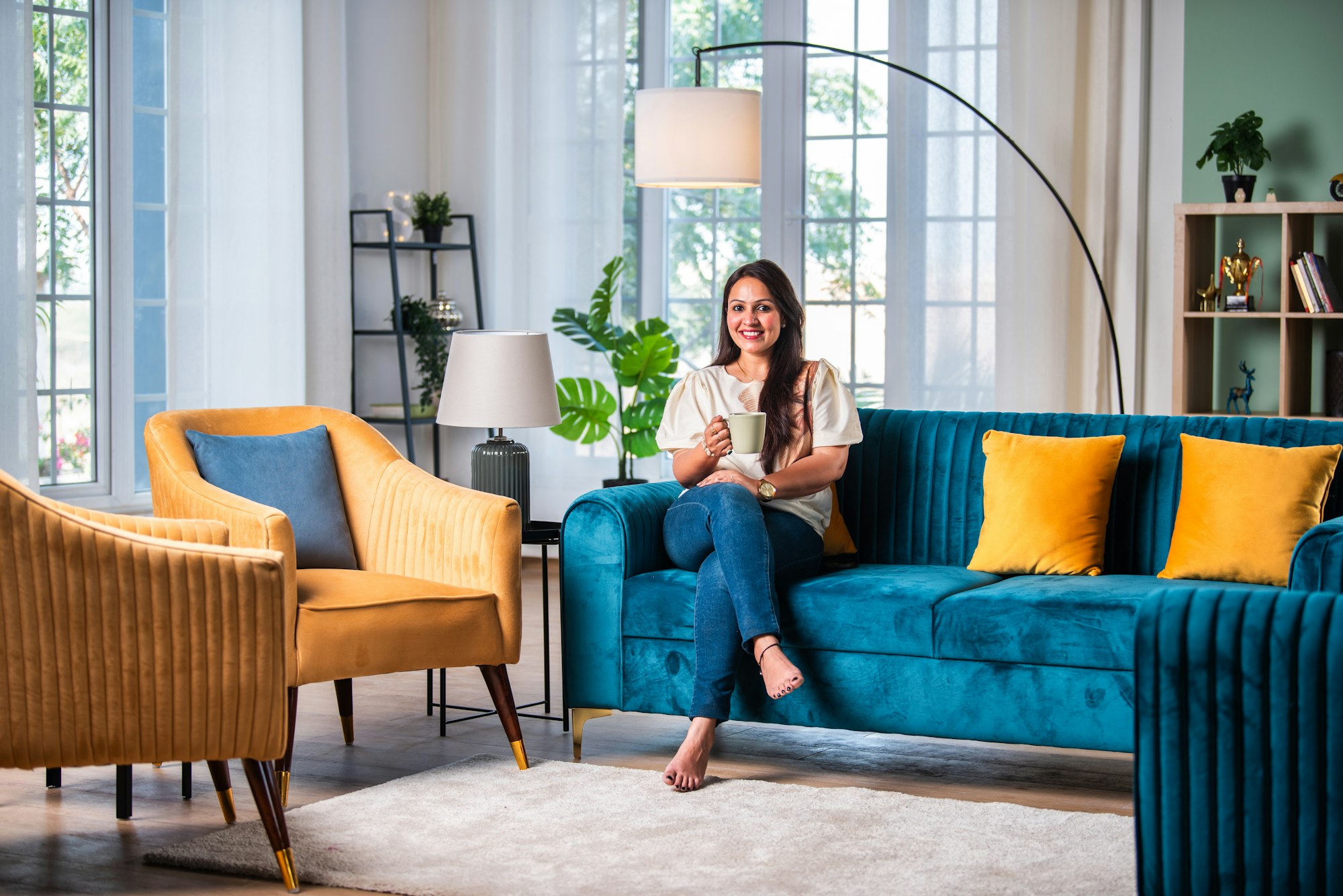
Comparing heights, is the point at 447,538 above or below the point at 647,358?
below

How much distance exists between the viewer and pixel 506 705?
3.41m

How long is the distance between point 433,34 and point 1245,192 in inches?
130

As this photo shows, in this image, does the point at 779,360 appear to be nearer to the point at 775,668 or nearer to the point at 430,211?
the point at 775,668

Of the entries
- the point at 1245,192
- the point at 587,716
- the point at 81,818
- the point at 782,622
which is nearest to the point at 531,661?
the point at 587,716

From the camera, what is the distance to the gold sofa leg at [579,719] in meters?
3.54

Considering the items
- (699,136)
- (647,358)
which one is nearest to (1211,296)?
(699,136)

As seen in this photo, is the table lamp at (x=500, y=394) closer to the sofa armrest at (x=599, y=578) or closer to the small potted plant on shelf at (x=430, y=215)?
the sofa armrest at (x=599, y=578)

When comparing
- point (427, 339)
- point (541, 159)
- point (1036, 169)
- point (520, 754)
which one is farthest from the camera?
point (541, 159)

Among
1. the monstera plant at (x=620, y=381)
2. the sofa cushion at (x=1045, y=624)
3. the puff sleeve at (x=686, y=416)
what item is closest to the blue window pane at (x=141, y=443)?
the monstera plant at (x=620, y=381)

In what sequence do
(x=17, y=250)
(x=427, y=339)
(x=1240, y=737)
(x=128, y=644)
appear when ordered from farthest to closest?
1. (x=427, y=339)
2. (x=17, y=250)
3. (x=128, y=644)
4. (x=1240, y=737)

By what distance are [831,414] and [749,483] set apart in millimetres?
264

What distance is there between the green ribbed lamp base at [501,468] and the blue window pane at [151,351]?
5.95 feet

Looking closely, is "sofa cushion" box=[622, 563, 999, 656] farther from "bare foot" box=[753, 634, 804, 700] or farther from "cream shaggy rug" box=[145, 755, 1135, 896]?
"cream shaggy rug" box=[145, 755, 1135, 896]

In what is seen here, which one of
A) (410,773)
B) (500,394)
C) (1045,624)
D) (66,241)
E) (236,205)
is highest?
(236,205)
